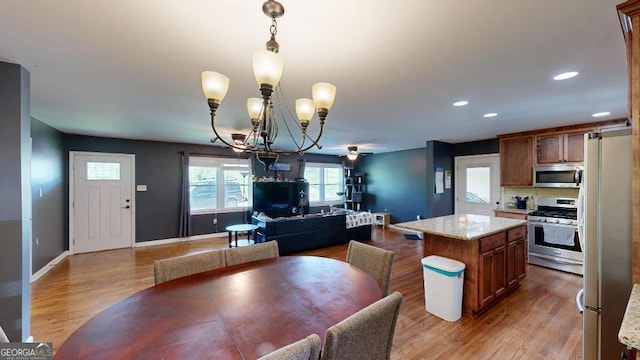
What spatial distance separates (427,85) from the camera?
249 centimetres

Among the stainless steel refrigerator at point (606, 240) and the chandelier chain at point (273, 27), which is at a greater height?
the chandelier chain at point (273, 27)

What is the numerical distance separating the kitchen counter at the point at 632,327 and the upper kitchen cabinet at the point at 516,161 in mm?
4400

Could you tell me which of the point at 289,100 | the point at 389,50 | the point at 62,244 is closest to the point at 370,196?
the point at 289,100

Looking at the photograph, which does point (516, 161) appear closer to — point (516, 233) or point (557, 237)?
point (557, 237)

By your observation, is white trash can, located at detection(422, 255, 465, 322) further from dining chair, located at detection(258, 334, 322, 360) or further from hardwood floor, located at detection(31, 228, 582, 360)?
dining chair, located at detection(258, 334, 322, 360)

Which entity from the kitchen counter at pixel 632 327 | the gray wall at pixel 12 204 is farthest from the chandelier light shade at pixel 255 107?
the kitchen counter at pixel 632 327

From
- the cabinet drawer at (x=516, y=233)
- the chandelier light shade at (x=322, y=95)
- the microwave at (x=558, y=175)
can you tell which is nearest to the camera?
the chandelier light shade at (x=322, y=95)

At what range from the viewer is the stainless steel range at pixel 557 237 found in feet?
12.3

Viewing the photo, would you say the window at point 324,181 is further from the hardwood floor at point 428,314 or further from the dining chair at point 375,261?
the dining chair at point 375,261

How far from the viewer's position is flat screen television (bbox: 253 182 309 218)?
6.41 m

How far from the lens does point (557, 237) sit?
3898mm

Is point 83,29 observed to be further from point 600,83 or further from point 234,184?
point 234,184

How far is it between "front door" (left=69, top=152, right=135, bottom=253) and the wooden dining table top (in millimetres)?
4902

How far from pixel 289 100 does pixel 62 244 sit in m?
5.31
